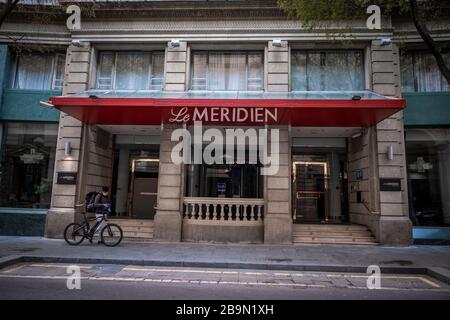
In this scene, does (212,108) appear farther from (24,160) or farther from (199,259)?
(24,160)

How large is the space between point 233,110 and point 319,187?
21.2 ft

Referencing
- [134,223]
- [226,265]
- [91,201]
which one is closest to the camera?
[226,265]

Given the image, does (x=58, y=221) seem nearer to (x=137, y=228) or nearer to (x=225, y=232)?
(x=137, y=228)

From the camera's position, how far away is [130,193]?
50.7ft

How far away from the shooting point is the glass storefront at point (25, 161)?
1341cm

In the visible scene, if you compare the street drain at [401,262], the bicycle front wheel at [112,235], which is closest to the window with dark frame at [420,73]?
the street drain at [401,262]

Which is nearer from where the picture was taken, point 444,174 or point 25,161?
point 444,174

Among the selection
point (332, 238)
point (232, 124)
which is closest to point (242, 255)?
point (332, 238)

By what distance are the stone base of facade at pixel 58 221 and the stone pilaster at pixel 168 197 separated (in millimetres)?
3199

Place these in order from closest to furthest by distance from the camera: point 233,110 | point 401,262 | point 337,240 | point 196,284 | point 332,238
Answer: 1. point 196,284
2. point 401,262
3. point 233,110
4. point 337,240
5. point 332,238

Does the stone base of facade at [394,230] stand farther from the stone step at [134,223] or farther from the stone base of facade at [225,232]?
the stone step at [134,223]

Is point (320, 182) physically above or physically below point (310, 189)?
above

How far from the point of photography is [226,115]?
11.4 meters
